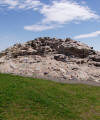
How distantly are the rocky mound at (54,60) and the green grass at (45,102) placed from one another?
4320 mm

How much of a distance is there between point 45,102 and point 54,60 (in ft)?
37.8

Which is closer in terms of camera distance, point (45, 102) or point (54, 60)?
point (45, 102)

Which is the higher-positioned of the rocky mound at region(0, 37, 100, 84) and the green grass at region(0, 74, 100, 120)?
the rocky mound at region(0, 37, 100, 84)

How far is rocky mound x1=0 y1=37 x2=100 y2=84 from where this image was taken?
856 inches

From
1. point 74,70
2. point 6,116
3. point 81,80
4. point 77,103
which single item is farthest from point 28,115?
point 74,70

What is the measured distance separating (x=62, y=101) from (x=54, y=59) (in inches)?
459

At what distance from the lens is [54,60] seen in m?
24.6

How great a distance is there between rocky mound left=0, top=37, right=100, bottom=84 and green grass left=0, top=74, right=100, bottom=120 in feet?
14.2

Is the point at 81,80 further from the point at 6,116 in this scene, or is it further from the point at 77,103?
the point at 6,116

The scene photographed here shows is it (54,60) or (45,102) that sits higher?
(54,60)

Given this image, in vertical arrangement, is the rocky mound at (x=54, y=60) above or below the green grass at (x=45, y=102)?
above

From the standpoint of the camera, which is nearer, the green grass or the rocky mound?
the green grass

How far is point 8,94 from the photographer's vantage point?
45.9 ft

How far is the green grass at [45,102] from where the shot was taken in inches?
464
